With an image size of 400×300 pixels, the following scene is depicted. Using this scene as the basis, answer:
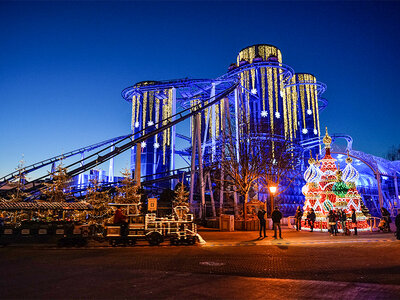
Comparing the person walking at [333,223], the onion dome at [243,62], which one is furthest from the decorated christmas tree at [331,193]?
the onion dome at [243,62]

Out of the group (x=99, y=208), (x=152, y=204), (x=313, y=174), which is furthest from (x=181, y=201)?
(x=152, y=204)

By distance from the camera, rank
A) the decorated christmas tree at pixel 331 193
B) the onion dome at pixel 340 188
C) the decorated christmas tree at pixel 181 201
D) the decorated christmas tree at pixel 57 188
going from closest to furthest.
→ 1. the onion dome at pixel 340 188
2. the decorated christmas tree at pixel 331 193
3. the decorated christmas tree at pixel 181 201
4. the decorated christmas tree at pixel 57 188

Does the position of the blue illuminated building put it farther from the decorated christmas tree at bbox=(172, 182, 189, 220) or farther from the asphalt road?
the asphalt road

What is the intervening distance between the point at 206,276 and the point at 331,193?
55.3 ft

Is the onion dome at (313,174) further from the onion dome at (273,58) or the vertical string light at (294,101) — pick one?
the vertical string light at (294,101)

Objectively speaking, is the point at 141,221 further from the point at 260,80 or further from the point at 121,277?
the point at 260,80

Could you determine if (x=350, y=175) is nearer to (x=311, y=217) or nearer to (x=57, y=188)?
(x=311, y=217)

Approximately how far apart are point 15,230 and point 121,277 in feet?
32.2

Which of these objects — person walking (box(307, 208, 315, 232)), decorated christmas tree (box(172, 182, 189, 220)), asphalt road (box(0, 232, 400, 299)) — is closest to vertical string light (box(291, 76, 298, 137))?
decorated christmas tree (box(172, 182, 189, 220))

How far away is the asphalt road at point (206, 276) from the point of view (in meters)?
5.57

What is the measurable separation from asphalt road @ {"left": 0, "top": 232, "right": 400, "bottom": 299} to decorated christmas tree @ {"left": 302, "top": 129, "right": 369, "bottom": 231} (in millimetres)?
10606

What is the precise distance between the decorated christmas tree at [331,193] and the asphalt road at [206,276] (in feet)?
34.8

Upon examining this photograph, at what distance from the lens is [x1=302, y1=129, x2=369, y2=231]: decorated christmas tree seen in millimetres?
20703

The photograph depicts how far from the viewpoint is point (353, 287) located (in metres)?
6.04
